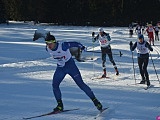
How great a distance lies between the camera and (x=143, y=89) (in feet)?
34.7

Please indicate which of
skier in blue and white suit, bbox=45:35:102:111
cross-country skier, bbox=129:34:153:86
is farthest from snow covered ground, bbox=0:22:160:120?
skier in blue and white suit, bbox=45:35:102:111

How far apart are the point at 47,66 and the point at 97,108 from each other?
8.21 m

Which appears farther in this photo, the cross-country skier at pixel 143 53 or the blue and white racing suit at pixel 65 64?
the cross-country skier at pixel 143 53

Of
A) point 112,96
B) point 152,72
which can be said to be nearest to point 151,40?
point 152,72

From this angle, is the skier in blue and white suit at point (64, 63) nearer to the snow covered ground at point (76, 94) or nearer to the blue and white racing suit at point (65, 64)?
the blue and white racing suit at point (65, 64)

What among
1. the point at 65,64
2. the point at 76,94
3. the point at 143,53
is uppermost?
the point at 65,64

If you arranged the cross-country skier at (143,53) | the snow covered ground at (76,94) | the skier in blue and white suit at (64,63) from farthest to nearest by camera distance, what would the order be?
the cross-country skier at (143,53) → the snow covered ground at (76,94) → the skier in blue and white suit at (64,63)

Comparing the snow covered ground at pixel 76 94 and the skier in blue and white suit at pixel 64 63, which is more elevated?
the skier in blue and white suit at pixel 64 63

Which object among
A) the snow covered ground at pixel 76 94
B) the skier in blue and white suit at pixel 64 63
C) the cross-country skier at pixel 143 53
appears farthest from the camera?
the cross-country skier at pixel 143 53

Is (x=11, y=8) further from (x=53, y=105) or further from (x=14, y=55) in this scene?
(x=53, y=105)

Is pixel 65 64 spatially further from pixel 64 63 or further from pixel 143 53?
pixel 143 53

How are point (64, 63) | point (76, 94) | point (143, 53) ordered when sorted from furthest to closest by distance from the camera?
1. point (143, 53)
2. point (76, 94)
3. point (64, 63)

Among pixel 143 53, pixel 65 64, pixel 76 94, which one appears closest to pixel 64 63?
pixel 65 64

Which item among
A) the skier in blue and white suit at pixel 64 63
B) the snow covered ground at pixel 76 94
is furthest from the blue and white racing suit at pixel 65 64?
the snow covered ground at pixel 76 94
